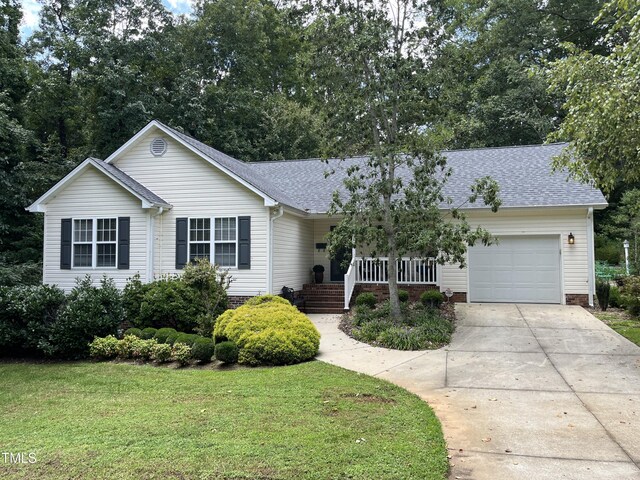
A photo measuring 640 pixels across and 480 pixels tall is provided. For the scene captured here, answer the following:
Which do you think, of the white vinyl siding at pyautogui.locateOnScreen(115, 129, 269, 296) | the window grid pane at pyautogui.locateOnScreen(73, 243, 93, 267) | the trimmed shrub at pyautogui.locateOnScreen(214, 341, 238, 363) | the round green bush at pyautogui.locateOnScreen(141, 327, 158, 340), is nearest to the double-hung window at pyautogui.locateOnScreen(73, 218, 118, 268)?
Result: the window grid pane at pyautogui.locateOnScreen(73, 243, 93, 267)

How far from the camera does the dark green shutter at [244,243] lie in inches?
500

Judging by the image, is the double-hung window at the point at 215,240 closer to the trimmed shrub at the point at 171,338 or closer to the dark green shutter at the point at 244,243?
the dark green shutter at the point at 244,243

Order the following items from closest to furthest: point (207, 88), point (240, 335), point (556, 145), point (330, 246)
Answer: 1. point (240, 335)
2. point (330, 246)
3. point (556, 145)
4. point (207, 88)

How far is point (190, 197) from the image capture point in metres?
13.3

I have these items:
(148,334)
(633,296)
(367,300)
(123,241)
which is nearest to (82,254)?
(123,241)

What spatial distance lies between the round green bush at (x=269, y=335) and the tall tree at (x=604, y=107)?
638 cm

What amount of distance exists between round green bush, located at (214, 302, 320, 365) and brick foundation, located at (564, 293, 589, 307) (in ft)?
29.7

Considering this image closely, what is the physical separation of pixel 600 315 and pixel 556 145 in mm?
7540

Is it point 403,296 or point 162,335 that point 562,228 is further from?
point 162,335

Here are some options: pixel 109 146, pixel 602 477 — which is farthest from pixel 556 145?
pixel 109 146

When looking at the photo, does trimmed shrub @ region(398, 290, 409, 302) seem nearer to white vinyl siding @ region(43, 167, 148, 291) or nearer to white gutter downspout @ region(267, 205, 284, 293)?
white gutter downspout @ region(267, 205, 284, 293)

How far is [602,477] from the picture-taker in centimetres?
367

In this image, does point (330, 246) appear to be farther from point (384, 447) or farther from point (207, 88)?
point (207, 88)

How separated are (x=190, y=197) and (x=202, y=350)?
21.3 ft
